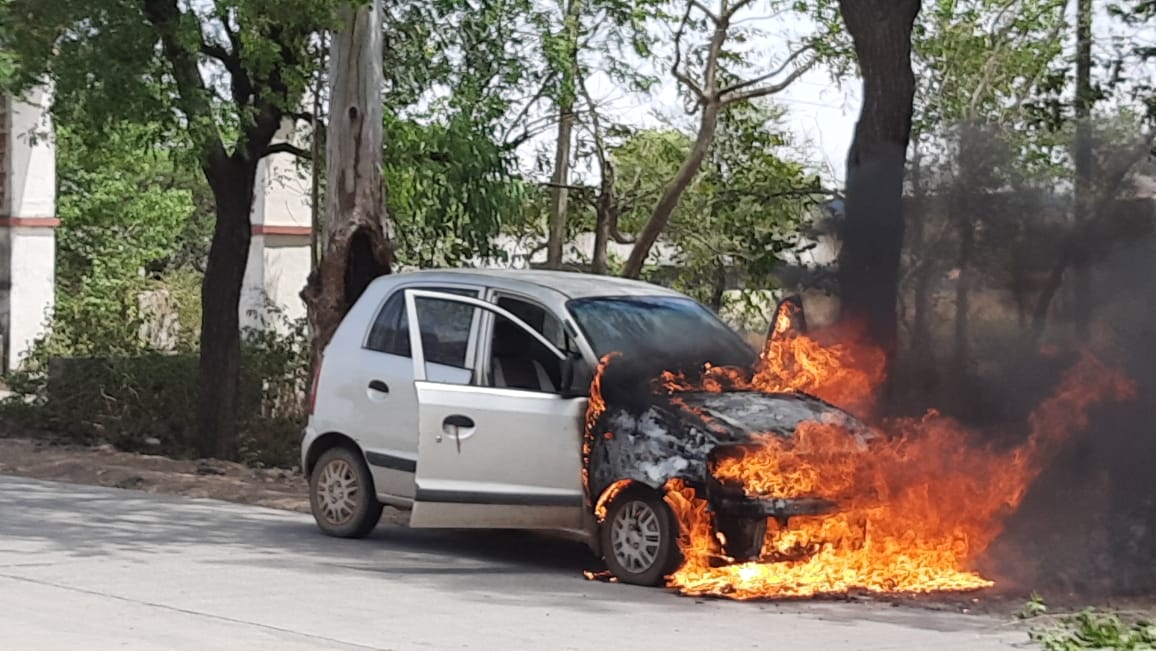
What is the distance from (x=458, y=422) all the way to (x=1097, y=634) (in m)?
4.22

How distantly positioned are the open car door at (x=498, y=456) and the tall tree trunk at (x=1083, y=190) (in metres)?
3.20

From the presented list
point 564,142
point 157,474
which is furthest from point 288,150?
point 157,474

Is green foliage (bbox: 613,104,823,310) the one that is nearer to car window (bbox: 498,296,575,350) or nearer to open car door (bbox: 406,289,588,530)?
car window (bbox: 498,296,575,350)

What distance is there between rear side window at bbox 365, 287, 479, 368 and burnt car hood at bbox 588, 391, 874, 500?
1328 millimetres

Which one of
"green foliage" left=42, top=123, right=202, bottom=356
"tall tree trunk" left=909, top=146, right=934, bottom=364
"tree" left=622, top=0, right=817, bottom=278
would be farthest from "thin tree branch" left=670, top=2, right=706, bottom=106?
"green foliage" left=42, top=123, right=202, bottom=356

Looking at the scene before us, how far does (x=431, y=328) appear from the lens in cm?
1188

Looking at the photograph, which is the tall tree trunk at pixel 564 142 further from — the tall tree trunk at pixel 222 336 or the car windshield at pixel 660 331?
the car windshield at pixel 660 331

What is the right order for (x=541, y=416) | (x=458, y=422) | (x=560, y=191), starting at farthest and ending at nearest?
(x=560, y=191) → (x=458, y=422) → (x=541, y=416)

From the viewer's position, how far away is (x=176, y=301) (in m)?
30.4

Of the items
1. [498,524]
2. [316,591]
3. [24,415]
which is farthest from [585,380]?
[24,415]

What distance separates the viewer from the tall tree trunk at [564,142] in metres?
21.1

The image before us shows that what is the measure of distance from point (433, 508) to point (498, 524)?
0.44 m

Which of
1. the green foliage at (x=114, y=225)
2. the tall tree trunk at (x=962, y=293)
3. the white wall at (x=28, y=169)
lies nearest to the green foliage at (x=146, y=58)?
the tall tree trunk at (x=962, y=293)

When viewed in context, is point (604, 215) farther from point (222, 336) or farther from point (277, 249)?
point (277, 249)
